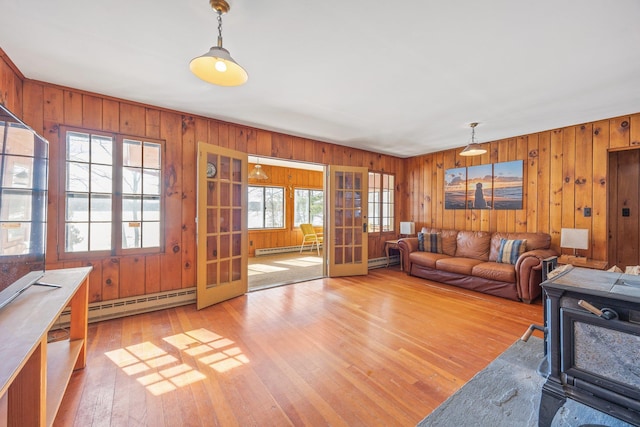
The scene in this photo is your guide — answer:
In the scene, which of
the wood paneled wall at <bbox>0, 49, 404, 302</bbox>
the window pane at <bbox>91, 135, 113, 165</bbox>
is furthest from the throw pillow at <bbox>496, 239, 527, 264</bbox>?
the window pane at <bbox>91, 135, 113, 165</bbox>

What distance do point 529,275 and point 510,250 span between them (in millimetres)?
582

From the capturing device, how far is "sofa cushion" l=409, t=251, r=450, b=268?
14.4ft

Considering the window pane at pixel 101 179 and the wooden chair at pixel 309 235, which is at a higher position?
the window pane at pixel 101 179

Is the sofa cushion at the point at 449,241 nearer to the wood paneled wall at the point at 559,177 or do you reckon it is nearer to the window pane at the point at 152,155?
the wood paneled wall at the point at 559,177

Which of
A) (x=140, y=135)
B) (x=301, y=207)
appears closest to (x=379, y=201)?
(x=301, y=207)

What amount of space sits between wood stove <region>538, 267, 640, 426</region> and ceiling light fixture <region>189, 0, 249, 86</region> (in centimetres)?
211

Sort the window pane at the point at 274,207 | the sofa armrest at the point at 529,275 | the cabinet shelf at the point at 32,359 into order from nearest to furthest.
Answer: the cabinet shelf at the point at 32,359, the sofa armrest at the point at 529,275, the window pane at the point at 274,207

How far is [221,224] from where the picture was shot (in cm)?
351

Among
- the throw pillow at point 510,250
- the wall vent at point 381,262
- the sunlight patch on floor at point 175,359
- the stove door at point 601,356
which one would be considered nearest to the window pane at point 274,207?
the wall vent at point 381,262

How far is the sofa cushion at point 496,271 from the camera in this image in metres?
3.50

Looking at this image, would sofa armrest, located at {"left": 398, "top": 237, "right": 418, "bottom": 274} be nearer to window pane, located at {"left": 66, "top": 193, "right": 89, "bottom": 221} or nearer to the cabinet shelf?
the cabinet shelf

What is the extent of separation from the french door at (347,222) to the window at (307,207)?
112 inches

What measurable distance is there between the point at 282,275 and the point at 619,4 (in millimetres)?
4770

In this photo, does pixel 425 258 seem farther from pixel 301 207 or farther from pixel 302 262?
pixel 301 207
